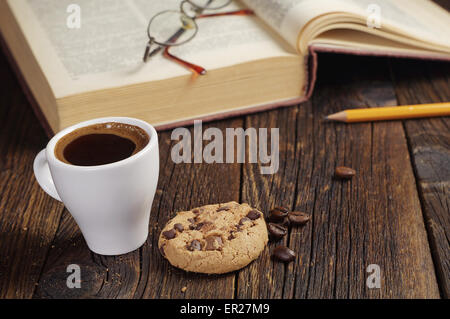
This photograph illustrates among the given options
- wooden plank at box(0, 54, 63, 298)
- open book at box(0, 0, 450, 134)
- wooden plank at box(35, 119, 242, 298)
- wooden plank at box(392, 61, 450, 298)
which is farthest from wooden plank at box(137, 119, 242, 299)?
wooden plank at box(392, 61, 450, 298)

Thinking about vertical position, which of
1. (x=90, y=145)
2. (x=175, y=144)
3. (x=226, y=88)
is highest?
(x=90, y=145)

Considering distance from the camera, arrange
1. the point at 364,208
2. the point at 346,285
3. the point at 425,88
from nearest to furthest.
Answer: the point at 346,285 < the point at 364,208 < the point at 425,88

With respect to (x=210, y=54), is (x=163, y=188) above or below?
below

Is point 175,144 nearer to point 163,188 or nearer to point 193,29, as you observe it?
point 163,188

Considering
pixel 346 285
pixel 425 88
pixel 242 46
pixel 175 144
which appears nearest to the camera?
pixel 346 285

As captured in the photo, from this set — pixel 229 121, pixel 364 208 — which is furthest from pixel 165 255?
pixel 229 121

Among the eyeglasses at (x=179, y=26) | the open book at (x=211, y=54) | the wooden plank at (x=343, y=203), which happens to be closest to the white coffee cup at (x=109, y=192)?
the wooden plank at (x=343, y=203)

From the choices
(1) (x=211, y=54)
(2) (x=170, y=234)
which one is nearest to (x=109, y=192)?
(2) (x=170, y=234)
